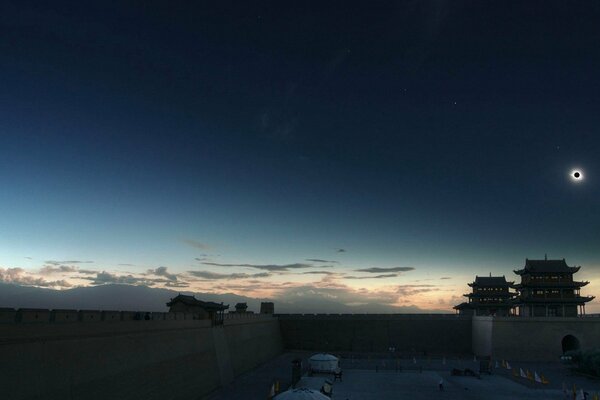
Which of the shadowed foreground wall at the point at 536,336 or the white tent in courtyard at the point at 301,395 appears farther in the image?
the shadowed foreground wall at the point at 536,336

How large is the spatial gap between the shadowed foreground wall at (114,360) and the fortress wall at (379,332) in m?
32.0

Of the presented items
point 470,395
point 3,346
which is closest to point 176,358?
point 3,346

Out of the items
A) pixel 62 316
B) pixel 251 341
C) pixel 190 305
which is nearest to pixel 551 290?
pixel 251 341

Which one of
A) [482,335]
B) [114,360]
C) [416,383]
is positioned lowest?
[416,383]

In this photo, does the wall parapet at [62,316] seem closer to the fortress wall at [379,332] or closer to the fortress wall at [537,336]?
the fortress wall at [379,332]

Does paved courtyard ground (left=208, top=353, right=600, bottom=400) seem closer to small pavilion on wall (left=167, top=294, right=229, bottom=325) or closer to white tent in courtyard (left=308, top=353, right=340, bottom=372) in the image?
white tent in courtyard (left=308, top=353, right=340, bottom=372)

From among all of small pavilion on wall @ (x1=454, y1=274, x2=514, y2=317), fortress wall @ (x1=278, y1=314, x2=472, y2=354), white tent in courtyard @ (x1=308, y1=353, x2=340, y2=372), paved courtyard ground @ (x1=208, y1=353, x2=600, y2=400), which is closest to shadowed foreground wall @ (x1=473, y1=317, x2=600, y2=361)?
paved courtyard ground @ (x1=208, y1=353, x2=600, y2=400)

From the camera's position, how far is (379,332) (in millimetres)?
76188

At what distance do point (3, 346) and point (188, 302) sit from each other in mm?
57876

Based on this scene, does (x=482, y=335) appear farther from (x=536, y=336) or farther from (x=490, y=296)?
(x=490, y=296)

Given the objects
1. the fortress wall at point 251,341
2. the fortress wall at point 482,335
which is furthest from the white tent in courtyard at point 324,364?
the fortress wall at point 482,335

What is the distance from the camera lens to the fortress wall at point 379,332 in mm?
74500

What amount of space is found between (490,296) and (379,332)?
2978cm

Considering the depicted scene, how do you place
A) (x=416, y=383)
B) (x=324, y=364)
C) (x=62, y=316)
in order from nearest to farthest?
(x=62, y=316), (x=416, y=383), (x=324, y=364)
